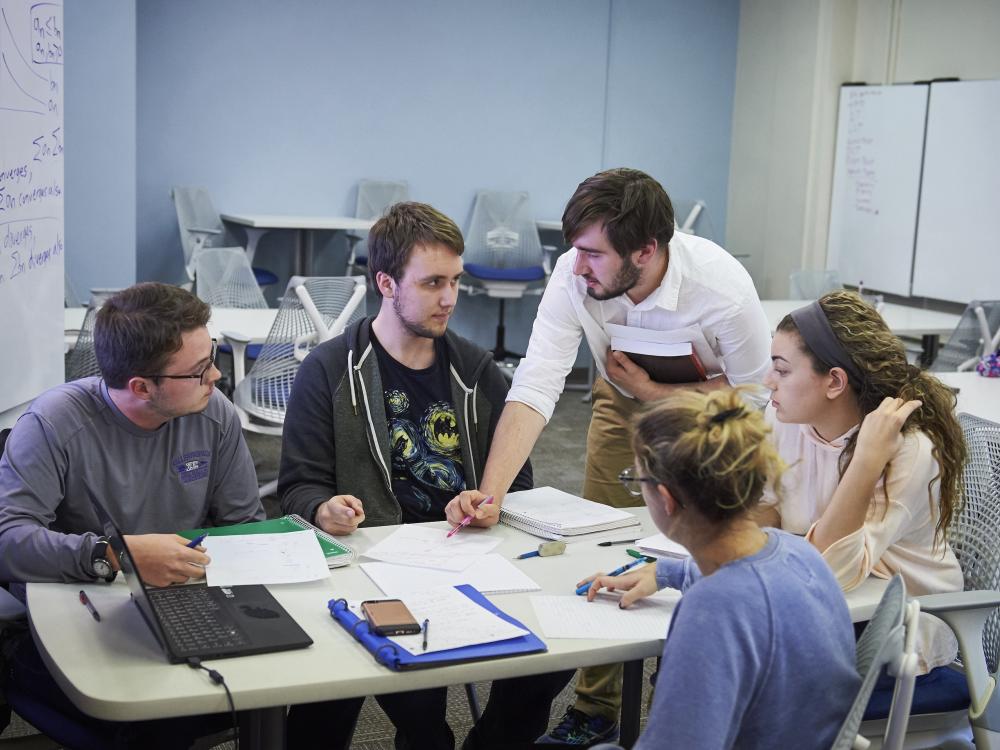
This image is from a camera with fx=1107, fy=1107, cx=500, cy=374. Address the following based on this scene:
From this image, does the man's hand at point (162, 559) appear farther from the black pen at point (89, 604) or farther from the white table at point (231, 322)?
the white table at point (231, 322)

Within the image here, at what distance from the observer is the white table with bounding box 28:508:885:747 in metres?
1.41

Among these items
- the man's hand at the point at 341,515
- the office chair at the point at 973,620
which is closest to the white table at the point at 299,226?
the man's hand at the point at 341,515

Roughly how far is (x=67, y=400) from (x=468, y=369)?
0.86 m

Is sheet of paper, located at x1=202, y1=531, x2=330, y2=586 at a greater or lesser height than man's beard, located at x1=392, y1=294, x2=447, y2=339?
lesser

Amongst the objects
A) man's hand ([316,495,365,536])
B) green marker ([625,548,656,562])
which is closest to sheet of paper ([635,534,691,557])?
green marker ([625,548,656,562])

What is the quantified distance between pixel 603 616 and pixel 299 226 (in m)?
5.31

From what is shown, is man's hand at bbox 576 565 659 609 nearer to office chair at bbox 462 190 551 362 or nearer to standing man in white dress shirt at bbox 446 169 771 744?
standing man in white dress shirt at bbox 446 169 771 744

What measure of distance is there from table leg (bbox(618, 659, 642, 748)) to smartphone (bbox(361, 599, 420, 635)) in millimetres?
564

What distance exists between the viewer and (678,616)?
138 centimetres

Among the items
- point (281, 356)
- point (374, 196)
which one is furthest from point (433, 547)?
point (374, 196)

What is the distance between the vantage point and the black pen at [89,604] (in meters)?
1.65

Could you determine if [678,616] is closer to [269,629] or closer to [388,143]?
[269,629]

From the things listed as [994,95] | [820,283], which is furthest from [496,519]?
[994,95]

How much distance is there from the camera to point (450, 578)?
188cm
